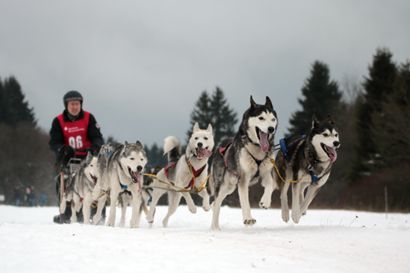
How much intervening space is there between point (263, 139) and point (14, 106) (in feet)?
172

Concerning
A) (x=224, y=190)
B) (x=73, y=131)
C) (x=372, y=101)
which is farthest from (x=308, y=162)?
(x=372, y=101)

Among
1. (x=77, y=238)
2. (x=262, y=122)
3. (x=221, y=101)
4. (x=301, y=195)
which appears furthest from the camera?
(x=221, y=101)

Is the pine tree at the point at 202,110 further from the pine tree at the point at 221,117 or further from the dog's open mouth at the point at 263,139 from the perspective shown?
the dog's open mouth at the point at 263,139

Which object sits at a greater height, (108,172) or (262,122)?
(262,122)

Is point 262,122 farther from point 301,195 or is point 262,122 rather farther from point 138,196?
point 138,196

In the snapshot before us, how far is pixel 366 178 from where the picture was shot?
2425 centimetres

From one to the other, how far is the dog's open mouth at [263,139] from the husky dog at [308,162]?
2.58 ft

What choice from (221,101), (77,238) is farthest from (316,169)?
(221,101)

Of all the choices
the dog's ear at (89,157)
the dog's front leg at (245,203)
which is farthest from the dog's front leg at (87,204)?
the dog's front leg at (245,203)

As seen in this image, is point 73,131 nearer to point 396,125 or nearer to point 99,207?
point 99,207

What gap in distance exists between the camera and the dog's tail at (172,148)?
8.16 m

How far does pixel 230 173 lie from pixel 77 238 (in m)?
2.60

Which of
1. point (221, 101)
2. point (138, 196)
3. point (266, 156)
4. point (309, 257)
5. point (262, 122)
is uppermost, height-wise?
point (221, 101)

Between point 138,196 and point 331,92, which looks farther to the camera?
point 331,92
